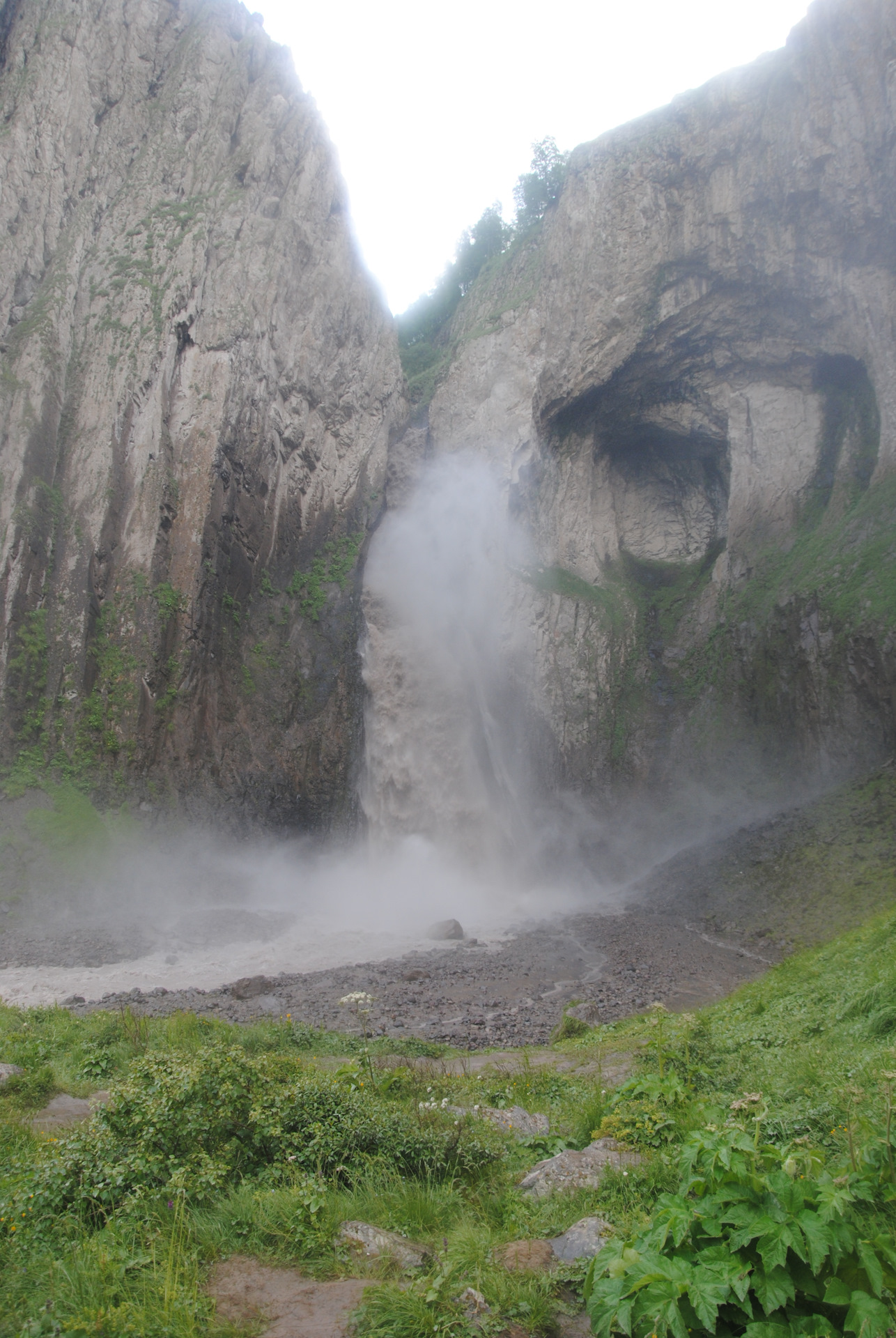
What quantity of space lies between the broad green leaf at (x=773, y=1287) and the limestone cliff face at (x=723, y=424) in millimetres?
20854

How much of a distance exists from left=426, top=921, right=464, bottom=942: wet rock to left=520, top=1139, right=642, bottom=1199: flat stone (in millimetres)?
14018

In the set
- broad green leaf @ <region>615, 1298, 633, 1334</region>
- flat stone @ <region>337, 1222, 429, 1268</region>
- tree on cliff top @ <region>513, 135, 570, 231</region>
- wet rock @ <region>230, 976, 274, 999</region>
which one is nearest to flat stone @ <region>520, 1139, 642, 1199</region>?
flat stone @ <region>337, 1222, 429, 1268</region>

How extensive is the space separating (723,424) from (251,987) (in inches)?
1086

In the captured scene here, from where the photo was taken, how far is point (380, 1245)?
3.71 meters

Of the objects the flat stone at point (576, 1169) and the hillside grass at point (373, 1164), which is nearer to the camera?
the hillside grass at point (373, 1164)

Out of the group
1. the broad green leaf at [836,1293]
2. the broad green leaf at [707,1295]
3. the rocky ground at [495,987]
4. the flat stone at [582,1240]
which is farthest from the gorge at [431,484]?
the broad green leaf at [707,1295]

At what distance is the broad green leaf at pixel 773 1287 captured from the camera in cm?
237

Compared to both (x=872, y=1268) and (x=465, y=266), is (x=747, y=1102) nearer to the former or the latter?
(x=872, y=1268)

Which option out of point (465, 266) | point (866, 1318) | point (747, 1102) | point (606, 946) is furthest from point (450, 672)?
point (465, 266)

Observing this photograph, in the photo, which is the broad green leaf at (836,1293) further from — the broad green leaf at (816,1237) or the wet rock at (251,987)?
the wet rock at (251,987)

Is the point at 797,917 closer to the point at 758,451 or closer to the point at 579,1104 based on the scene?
the point at 579,1104

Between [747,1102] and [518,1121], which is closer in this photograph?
[747,1102]

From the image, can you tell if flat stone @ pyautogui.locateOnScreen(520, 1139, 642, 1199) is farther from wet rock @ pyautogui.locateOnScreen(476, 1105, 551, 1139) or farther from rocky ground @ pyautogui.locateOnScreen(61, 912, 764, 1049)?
rocky ground @ pyautogui.locateOnScreen(61, 912, 764, 1049)

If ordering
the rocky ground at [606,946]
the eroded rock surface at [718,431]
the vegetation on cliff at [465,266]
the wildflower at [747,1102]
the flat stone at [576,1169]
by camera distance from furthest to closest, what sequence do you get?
the vegetation on cliff at [465,266] < the eroded rock surface at [718,431] < the rocky ground at [606,946] < the flat stone at [576,1169] < the wildflower at [747,1102]
